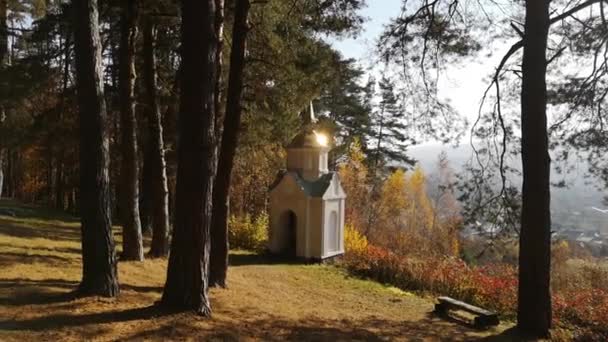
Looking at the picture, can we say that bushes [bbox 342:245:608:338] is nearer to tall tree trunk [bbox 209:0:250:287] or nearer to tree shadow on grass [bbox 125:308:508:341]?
tree shadow on grass [bbox 125:308:508:341]

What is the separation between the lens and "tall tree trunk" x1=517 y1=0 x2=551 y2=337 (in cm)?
791

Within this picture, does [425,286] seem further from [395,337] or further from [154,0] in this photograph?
[154,0]

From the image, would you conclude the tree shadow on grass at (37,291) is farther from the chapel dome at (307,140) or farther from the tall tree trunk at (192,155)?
the chapel dome at (307,140)

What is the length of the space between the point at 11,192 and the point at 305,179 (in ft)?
82.5

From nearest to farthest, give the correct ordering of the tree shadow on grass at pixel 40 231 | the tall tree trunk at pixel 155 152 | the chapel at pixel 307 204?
the tall tree trunk at pixel 155 152, the tree shadow on grass at pixel 40 231, the chapel at pixel 307 204

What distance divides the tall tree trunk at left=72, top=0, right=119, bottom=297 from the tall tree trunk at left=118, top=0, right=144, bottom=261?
3.76 metres

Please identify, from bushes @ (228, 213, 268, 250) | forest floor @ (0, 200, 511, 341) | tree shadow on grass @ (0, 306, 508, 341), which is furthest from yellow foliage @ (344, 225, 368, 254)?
tree shadow on grass @ (0, 306, 508, 341)

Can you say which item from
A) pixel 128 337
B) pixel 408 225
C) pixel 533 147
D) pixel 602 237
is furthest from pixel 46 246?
pixel 602 237

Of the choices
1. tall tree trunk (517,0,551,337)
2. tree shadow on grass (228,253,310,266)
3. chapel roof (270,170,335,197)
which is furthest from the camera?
chapel roof (270,170,335,197)

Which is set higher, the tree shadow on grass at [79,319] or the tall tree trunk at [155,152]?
the tall tree trunk at [155,152]

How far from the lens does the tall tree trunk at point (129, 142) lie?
10203 millimetres

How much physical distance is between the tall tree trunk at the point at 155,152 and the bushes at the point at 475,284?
6.42 m

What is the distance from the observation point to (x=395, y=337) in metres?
7.60

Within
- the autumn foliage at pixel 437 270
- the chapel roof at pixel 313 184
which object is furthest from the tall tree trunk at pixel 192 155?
the chapel roof at pixel 313 184
